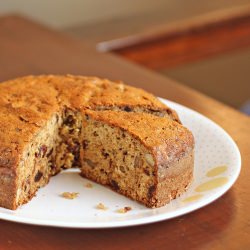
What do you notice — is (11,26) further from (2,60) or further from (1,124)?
(1,124)

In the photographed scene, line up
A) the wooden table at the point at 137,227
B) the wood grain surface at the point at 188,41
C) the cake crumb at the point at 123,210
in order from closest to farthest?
the wooden table at the point at 137,227, the cake crumb at the point at 123,210, the wood grain surface at the point at 188,41

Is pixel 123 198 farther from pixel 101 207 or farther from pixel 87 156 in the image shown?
pixel 87 156

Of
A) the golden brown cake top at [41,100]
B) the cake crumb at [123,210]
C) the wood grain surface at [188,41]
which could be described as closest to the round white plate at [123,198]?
the cake crumb at [123,210]

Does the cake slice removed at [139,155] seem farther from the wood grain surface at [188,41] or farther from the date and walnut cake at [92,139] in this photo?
the wood grain surface at [188,41]

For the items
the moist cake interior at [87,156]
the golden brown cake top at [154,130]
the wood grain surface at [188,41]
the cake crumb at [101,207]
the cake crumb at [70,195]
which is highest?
the wood grain surface at [188,41]

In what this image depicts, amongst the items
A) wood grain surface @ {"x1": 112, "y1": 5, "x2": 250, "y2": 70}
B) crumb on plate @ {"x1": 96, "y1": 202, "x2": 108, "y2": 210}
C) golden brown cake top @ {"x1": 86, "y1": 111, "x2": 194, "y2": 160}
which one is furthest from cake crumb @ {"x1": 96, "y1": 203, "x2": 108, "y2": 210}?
wood grain surface @ {"x1": 112, "y1": 5, "x2": 250, "y2": 70}

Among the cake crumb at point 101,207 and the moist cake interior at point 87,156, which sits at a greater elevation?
the moist cake interior at point 87,156

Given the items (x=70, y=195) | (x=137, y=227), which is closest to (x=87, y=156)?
(x=70, y=195)
